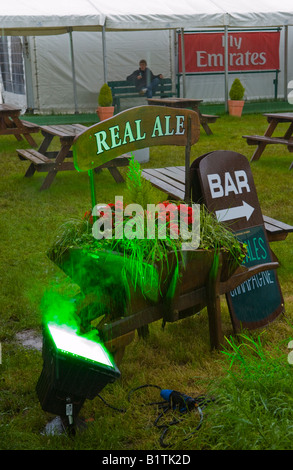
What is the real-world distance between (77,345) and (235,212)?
1507 mm

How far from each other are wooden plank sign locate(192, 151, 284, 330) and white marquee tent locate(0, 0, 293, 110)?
8.47m

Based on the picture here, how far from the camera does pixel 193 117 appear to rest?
11.2 feet

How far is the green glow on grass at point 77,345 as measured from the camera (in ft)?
8.07

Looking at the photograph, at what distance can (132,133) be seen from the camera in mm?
3133

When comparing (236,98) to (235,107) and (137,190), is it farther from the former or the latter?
(137,190)

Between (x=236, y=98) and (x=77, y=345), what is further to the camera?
(x=236, y=98)

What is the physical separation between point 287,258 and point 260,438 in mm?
2704

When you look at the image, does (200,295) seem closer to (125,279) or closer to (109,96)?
(125,279)

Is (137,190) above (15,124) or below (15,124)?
above

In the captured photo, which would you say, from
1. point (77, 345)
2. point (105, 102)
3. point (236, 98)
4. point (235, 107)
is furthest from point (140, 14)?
point (77, 345)

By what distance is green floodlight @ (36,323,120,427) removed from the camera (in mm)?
2408

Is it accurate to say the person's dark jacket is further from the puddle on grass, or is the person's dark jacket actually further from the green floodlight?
the green floodlight

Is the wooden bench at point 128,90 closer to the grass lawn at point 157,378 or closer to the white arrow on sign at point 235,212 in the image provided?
the grass lawn at point 157,378

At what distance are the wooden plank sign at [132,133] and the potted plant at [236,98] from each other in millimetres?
10235
